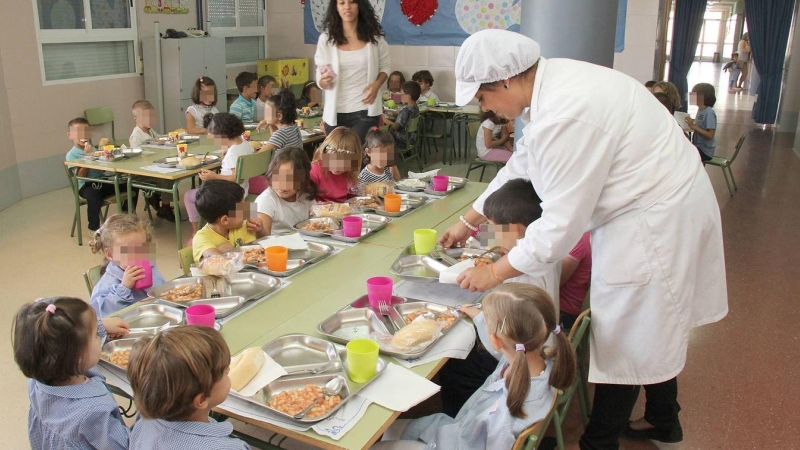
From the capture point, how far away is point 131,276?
8.19 feet

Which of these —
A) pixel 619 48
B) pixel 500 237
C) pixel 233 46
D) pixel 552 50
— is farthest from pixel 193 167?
pixel 619 48

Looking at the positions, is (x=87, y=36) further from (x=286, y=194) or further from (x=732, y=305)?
(x=732, y=305)

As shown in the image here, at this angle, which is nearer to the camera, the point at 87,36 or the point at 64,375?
the point at 64,375

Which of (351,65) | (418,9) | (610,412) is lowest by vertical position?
(610,412)

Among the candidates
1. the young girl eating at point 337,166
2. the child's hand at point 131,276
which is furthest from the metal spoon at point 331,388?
the young girl eating at point 337,166

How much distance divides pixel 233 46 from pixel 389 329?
8259 millimetres

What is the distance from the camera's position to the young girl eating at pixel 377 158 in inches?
170

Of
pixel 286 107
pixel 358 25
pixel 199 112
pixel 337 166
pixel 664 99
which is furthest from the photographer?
pixel 199 112

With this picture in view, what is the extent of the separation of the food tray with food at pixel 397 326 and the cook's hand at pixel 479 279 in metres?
0.11

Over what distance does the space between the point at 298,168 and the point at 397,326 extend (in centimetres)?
151

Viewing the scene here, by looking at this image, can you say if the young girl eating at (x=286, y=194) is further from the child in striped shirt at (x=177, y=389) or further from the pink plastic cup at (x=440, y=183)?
the child in striped shirt at (x=177, y=389)

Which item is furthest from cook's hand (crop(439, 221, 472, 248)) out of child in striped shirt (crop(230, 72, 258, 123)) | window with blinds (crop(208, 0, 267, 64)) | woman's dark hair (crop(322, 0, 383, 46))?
window with blinds (crop(208, 0, 267, 64))

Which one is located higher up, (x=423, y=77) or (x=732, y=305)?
(x=423, y=77)

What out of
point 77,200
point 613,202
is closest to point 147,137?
point 77,200
